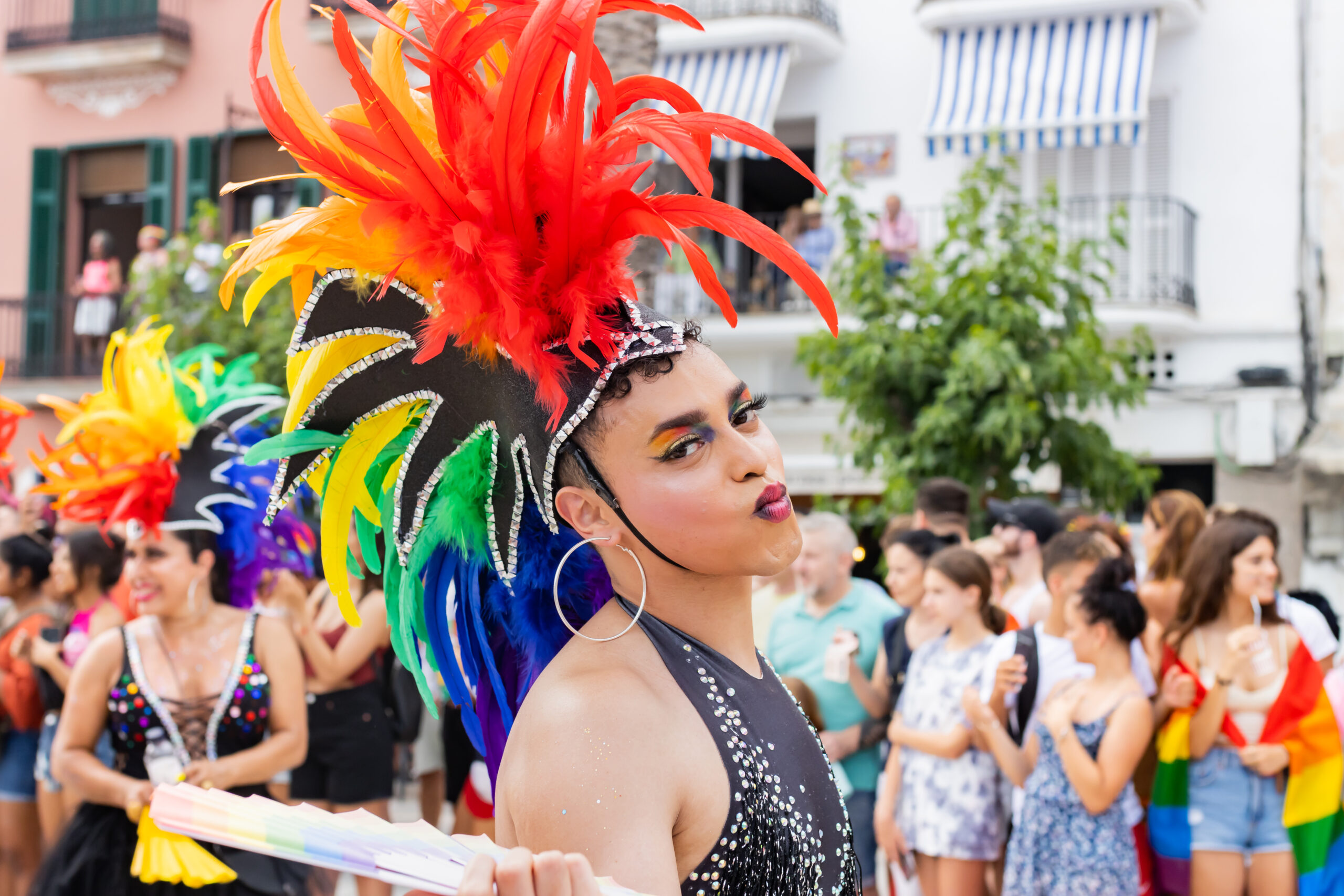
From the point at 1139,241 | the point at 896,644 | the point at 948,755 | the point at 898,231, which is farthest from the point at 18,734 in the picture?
the point at 1139,241

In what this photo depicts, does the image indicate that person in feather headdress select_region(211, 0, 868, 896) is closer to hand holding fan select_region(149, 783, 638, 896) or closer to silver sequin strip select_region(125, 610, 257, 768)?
hand holding fan select_region(149, 783, 638, 896)

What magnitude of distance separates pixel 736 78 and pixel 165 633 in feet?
37.7

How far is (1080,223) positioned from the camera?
13.6 metres

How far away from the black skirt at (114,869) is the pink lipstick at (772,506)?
243cm

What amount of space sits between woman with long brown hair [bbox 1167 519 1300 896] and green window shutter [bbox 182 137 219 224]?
13958 mm

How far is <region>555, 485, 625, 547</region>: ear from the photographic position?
6.74ft

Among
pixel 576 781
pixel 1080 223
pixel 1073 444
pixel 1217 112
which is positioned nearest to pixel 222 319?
pixel 1073 444

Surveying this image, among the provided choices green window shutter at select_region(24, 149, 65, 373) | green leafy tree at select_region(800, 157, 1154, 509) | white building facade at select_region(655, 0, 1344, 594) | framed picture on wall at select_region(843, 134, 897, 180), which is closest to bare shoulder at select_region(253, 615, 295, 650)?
green leafy tree at select_region(800, 157, 1154, 509)

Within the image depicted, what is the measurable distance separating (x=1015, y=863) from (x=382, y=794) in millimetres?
2825

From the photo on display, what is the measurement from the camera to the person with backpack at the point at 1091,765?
4.16m

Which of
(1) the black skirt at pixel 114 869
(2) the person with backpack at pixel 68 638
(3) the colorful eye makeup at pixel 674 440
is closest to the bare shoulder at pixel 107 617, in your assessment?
(2) the person with backpack at pixel 68 638

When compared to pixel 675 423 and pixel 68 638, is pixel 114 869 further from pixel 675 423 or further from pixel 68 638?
pixel 675 423

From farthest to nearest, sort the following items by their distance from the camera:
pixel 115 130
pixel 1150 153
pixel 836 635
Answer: pixel 115 130, pixel 1150 153, pixel 836 635

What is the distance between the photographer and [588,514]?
2.08 metres
